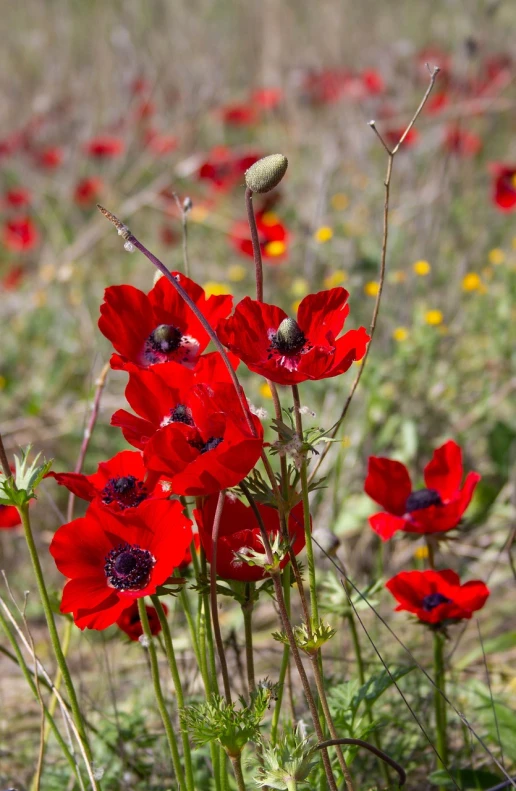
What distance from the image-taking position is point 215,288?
272cm

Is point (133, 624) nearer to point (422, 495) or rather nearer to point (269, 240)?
point (422, 495)

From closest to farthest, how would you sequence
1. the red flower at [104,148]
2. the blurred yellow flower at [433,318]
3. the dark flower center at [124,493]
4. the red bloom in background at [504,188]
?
the dark flower center at [124,493] → the blurred yellow flower at [433,318] → the red bloom in background at [504,188] → the red flower at [104,148]

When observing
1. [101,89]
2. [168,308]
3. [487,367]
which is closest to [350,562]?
[487,367]

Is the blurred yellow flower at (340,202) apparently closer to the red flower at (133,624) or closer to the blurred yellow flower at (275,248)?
the blurred yellow flower at (275,248)

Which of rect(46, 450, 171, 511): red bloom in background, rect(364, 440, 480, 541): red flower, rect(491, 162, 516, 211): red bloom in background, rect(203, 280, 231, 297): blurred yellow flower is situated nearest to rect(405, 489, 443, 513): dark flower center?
rect(364, 440, 480, 541): red flower

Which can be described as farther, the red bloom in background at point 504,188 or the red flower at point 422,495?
the red bloom in background at point 504,188

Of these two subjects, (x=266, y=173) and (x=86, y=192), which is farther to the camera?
(x=86, y=192)

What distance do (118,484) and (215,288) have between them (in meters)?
1.78

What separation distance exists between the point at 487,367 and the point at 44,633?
1.44 m

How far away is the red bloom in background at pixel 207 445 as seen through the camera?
78 centimetres

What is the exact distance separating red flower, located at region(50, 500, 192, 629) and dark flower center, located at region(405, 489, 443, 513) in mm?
445

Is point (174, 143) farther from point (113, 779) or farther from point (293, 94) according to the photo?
point (113, 779)

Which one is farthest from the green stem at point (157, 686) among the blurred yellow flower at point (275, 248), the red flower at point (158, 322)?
the blurred yellow flower at point (275, 248)

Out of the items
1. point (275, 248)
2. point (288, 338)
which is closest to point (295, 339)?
point (288, 338)
